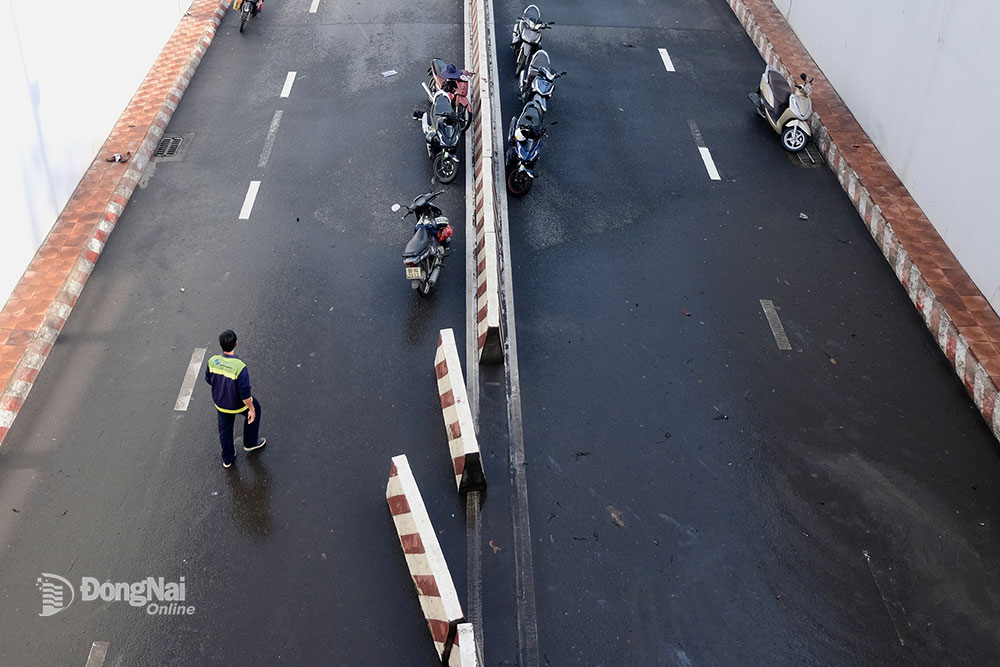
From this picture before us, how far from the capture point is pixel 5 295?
33.0 ft

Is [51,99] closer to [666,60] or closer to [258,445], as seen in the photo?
[258,445]

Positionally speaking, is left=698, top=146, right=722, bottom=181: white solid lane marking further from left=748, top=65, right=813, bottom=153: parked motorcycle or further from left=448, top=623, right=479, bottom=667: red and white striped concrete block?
left=448, top=623, right=479, bottom=667: red and white striped concrete block

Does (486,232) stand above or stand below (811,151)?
above

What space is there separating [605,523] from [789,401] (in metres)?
2.78

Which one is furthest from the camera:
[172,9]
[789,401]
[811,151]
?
[172,9]

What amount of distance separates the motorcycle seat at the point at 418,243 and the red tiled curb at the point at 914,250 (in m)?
6.21

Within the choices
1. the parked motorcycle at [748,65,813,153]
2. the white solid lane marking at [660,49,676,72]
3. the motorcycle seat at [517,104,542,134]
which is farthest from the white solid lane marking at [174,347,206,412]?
the white solid lane marking at [660,49,676,72]

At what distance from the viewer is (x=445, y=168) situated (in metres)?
12.6

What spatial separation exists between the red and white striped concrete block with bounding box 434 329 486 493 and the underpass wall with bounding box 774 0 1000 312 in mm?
6748

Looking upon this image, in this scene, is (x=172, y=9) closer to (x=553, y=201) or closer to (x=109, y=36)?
(x=109, y=36)

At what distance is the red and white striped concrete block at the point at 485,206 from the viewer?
971 cm

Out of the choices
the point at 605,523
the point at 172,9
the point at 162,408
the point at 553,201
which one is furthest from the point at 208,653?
the point at 172,9

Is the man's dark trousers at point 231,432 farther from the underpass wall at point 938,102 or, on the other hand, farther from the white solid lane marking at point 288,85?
the underpass wall at point 938,102

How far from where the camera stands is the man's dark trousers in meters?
8.17
